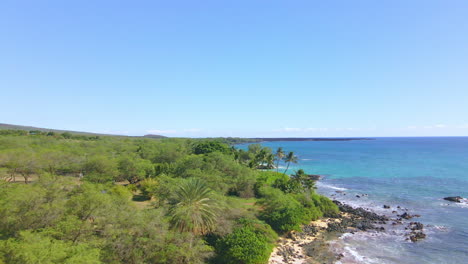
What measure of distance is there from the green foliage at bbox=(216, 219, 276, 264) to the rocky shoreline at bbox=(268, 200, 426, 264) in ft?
8.67

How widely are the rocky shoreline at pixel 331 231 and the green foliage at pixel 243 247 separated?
2.64 metres

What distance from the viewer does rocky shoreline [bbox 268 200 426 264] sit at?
28.8 m

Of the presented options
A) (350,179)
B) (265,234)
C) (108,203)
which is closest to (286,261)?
(265,234)

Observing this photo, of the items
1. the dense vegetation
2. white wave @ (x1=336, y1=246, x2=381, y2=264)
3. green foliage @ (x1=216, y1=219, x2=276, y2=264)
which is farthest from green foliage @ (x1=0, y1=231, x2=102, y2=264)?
white wave @ (x1=336, y1=246, x2=381, y2=264)

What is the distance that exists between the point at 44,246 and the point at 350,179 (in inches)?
3138

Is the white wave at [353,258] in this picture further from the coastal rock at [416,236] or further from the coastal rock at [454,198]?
the coastal rock at [454,198]

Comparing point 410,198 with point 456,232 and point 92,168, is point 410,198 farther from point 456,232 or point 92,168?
point 92,168

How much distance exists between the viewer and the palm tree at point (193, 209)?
2439 cm

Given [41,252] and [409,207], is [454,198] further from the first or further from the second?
[41,252]

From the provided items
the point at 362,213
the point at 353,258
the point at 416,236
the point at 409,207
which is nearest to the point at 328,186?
the point at 409,207

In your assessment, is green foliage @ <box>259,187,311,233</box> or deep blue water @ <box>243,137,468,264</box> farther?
green foliage @ <box>259,187,311,233</box>

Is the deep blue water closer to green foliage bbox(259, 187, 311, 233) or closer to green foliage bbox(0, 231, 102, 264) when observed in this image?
green foliage bbox(259, 187, 311, 233)

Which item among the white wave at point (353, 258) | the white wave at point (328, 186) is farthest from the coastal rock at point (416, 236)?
the white wave at point (328, 186)

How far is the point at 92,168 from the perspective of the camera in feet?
144
